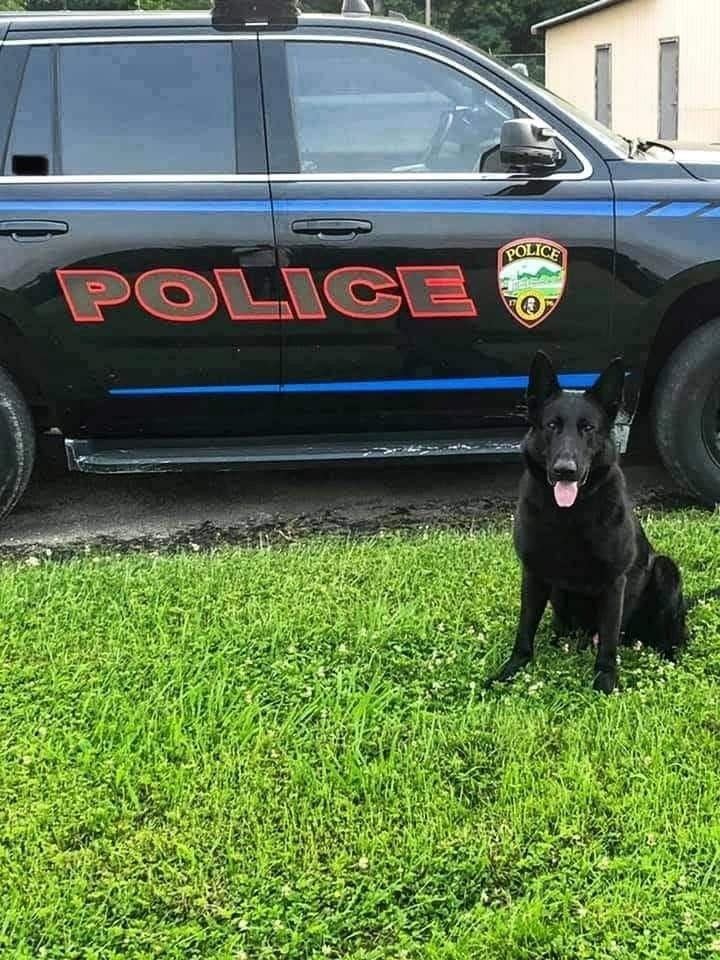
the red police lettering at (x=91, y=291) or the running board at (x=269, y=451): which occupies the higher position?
the red police lettering at (x=91, y=291)

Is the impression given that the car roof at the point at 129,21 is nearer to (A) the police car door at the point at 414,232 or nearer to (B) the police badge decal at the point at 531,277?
(A) the police car door at the point at 414,232

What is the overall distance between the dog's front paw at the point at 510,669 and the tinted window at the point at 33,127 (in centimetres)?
256

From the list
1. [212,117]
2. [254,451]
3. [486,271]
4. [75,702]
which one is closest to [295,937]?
[75,702]

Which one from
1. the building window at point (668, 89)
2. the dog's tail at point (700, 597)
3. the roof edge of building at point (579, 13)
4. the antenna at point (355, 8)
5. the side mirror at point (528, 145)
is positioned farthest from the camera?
the roof edge of building at point (579, 13)

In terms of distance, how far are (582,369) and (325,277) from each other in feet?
3.63

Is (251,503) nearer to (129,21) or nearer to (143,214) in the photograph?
(143,214)

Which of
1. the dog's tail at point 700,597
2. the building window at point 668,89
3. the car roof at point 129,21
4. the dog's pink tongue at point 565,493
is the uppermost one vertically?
the building window at point 668,89

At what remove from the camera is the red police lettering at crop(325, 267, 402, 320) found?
402cm

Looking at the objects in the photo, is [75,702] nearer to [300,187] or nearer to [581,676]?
[581,676]

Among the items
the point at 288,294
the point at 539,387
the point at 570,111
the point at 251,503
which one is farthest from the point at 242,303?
the point at 570,111

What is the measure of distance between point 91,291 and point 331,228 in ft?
3.12

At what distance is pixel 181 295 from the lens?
157 inches

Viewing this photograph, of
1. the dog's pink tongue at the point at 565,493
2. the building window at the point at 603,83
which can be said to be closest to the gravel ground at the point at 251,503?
the dog's pink tongue at the point at 565,493

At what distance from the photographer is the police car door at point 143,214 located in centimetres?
394
